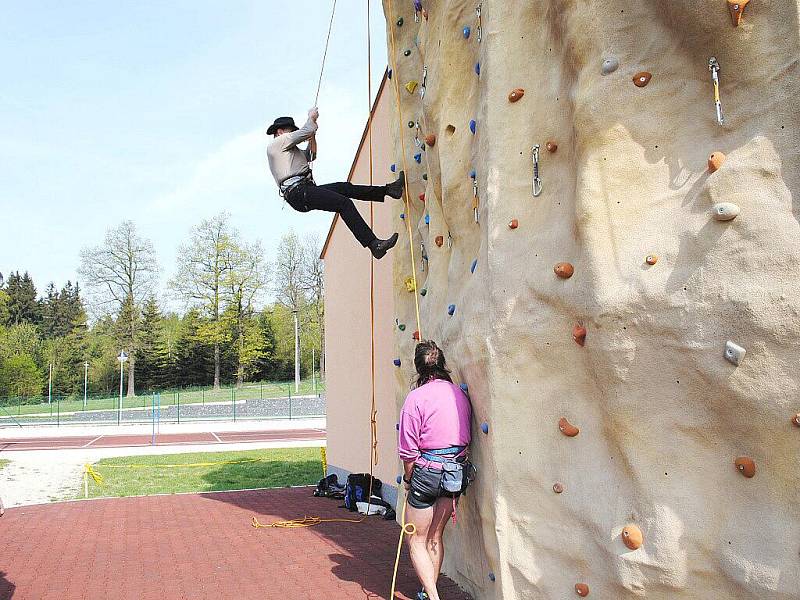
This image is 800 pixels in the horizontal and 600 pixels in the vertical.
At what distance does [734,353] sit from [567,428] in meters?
1.10

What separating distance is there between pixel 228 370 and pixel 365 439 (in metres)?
44.5

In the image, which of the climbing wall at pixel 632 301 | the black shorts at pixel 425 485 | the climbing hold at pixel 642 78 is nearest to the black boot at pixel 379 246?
the climbing wall at pixel 632 301

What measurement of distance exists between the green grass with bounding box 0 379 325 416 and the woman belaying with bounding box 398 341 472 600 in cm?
3374

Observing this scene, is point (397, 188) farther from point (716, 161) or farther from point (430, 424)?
point (716, 161)

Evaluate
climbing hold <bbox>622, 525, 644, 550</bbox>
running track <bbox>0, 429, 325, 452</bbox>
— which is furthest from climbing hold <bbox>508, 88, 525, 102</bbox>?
running track <bbox>0, 429, 325, 452</bbox>

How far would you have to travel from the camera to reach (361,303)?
9727 mm

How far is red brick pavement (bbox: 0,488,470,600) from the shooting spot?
209 inches

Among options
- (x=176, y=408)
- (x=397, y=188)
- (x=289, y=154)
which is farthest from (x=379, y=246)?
(x=176, y=408)

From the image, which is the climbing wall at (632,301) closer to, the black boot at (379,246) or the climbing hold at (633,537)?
the climbing hold at (633,537)

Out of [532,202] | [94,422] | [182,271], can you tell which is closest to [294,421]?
[94,422]

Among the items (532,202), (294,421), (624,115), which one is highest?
(624,115)

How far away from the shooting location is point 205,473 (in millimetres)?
14352

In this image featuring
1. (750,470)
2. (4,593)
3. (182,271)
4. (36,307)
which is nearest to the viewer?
(750,470)

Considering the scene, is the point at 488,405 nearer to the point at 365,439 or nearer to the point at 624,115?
the point at 624,115
